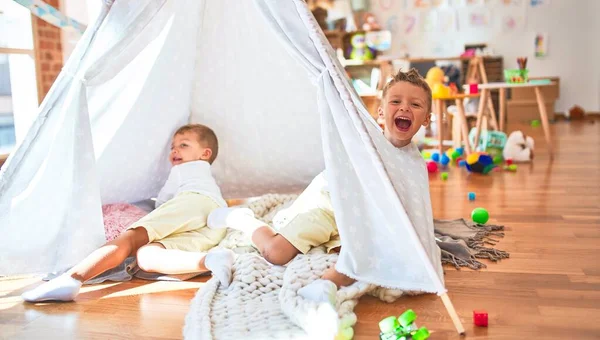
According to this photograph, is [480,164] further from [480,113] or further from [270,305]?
[270,305]

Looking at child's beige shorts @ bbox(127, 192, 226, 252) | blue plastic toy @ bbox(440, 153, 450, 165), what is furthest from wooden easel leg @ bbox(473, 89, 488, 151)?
child's beige shorts @ bbox(127, 192, 226, 252)

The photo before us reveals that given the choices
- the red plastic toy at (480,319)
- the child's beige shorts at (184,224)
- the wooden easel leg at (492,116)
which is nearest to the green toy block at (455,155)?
the wooden easel leg at (492,116)

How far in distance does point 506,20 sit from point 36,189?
279 inches

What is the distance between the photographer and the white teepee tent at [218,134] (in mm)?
1644

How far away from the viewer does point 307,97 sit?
2529 mm

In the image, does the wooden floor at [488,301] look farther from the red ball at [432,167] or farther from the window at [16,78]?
the window at [16,78]

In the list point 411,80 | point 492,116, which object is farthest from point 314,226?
point 492,116

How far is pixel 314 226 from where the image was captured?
6.30 ft

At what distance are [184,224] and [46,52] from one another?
1778 millimetres

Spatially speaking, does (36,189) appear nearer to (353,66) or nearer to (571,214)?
(571,214)

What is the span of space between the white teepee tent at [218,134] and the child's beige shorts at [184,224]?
0.58 feet

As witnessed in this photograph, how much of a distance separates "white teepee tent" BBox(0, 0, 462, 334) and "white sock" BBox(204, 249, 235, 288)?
337 mm

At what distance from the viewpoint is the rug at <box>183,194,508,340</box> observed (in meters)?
1.39

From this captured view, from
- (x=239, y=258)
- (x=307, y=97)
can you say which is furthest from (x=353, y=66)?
(x=239, y=258)
